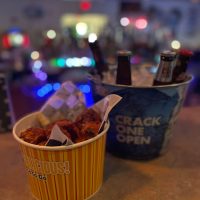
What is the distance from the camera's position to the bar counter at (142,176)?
43 centimetres

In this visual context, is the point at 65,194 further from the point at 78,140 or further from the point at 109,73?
the point at 109,73

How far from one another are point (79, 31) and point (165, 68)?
3300mm

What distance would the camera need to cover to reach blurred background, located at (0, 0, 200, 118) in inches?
103

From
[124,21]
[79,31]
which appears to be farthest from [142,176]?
[124,21]

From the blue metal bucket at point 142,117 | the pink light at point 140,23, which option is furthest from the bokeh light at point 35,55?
the blue metal bucket at point 142,117

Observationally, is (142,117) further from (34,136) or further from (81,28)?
(81,28)

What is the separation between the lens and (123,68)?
0.49 m

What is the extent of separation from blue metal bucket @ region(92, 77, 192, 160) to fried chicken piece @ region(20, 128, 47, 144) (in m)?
0.14

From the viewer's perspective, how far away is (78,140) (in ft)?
1.34

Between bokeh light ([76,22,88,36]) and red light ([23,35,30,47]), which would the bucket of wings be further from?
bokeh light ([76,22,88,36])

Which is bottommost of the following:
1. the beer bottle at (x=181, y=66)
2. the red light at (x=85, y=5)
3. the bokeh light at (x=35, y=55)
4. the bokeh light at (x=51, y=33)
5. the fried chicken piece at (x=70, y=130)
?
the bokeh light at (x=35, y=55)

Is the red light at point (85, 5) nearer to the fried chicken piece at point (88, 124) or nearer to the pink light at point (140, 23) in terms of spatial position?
the pink light at point (140, 23)

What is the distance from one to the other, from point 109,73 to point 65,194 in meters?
0.27

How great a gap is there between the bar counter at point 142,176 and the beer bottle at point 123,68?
16 cm
